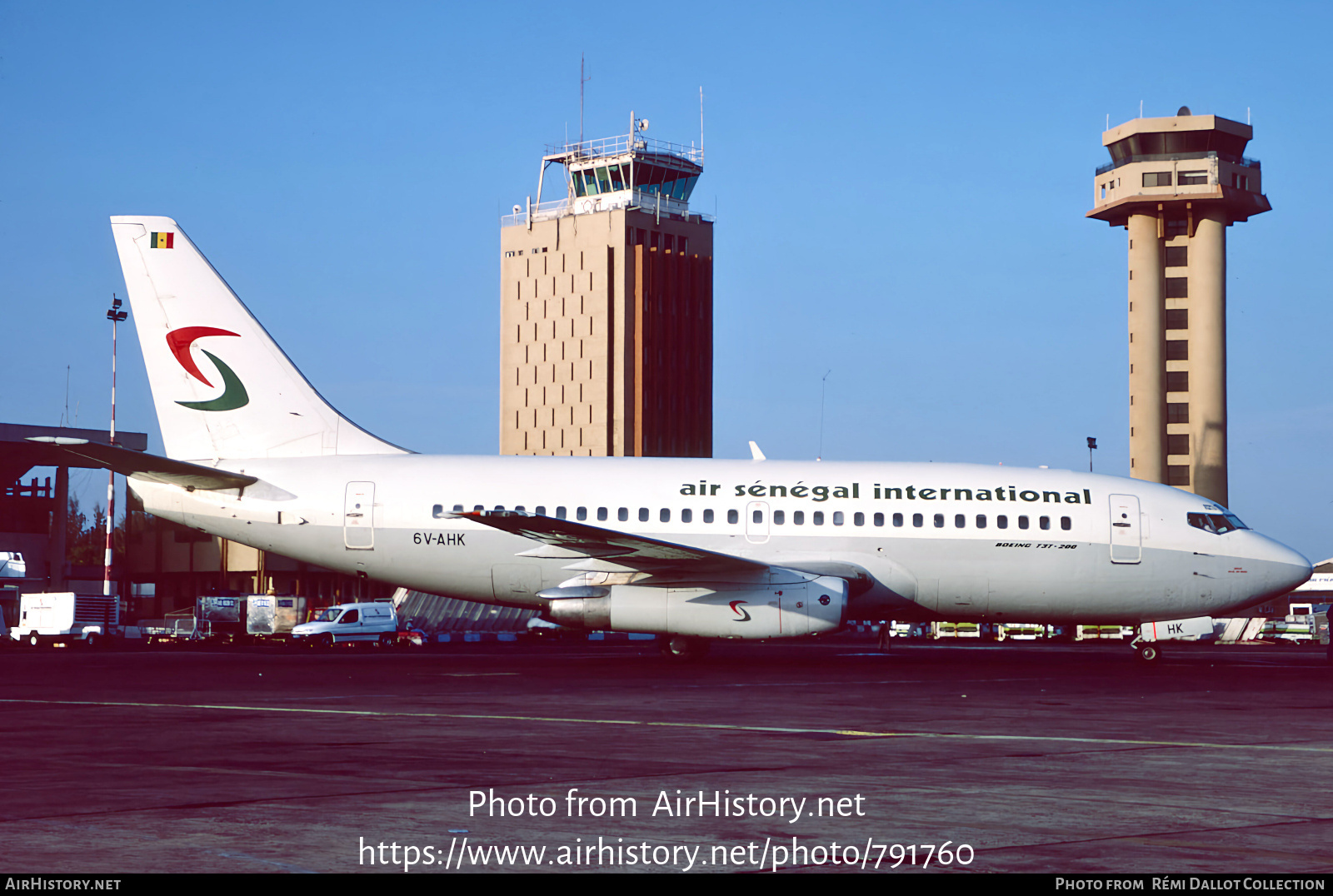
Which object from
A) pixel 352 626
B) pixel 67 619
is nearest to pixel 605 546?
pixel 352 626

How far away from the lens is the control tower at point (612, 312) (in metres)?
139

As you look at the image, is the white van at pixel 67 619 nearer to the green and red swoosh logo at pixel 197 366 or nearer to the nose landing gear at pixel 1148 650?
the green and red swoosh logo at pixel 197 366

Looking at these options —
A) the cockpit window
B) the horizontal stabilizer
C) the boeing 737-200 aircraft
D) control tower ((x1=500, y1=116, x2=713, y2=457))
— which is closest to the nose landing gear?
the boeing 737-200 aircraft

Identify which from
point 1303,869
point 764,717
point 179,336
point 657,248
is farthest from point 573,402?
point 1303,869

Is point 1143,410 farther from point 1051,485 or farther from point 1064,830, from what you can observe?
point 1064,830

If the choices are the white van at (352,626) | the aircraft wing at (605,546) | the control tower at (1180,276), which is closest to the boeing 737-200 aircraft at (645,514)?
the aircraft wing at (605,546)

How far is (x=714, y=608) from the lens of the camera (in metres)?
27.7

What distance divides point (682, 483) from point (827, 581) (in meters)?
3.97

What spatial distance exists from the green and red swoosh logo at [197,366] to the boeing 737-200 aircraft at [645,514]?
0.13 feet

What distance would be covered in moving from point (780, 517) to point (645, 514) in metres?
2.79

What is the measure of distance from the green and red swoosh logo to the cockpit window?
2074 cm

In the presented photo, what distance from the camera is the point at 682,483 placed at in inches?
1172

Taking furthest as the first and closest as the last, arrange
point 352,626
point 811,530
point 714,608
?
1. point 352,626
2. point 811,530
3. point 714,608

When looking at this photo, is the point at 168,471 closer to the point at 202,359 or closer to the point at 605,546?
the point at 202,359
